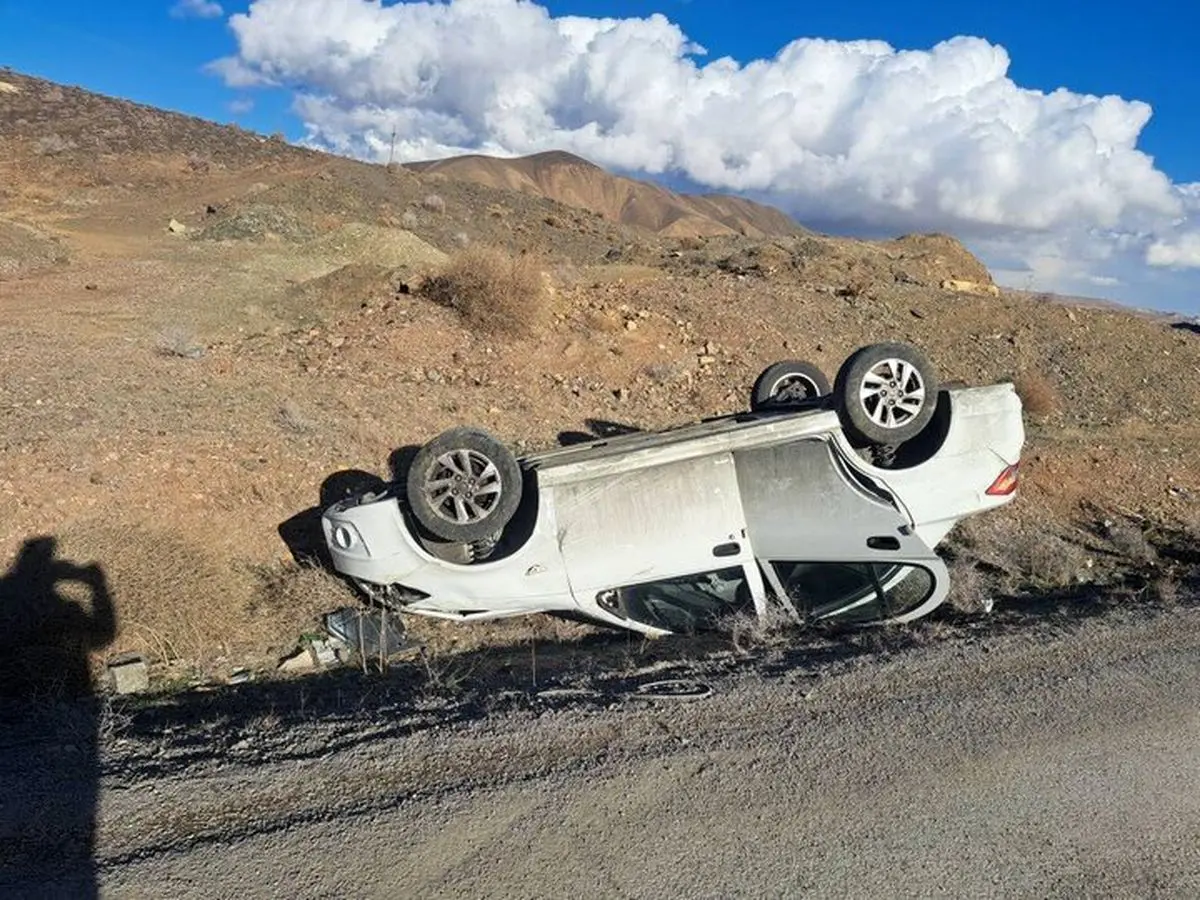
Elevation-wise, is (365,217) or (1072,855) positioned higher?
(365,217)

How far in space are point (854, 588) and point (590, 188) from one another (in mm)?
120527

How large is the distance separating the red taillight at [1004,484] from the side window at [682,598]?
80.3 inches

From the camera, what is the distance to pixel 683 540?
6.00 meters

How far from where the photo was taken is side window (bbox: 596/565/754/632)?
5.92 m

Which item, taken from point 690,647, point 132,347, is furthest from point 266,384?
point 690,647

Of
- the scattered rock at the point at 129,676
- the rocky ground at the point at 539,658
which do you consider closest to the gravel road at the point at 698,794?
the rocky ground at the point at 539,658

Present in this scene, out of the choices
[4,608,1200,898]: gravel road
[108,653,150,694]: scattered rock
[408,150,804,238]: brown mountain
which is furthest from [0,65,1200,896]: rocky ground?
[408,150,804,238]: brown mountain

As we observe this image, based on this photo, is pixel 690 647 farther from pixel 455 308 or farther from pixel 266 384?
pixel 455 308

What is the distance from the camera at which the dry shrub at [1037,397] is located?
13.1 metres

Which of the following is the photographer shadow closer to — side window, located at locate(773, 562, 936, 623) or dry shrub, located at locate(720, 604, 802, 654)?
dry shrub, located at locate(720, 604, 802, 654)

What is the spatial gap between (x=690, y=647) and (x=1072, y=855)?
2.71 m

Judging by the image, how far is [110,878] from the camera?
10.4 feet

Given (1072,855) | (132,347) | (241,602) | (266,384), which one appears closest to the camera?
(1072,855)

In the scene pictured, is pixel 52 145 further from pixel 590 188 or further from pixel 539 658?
pixel 590 188
